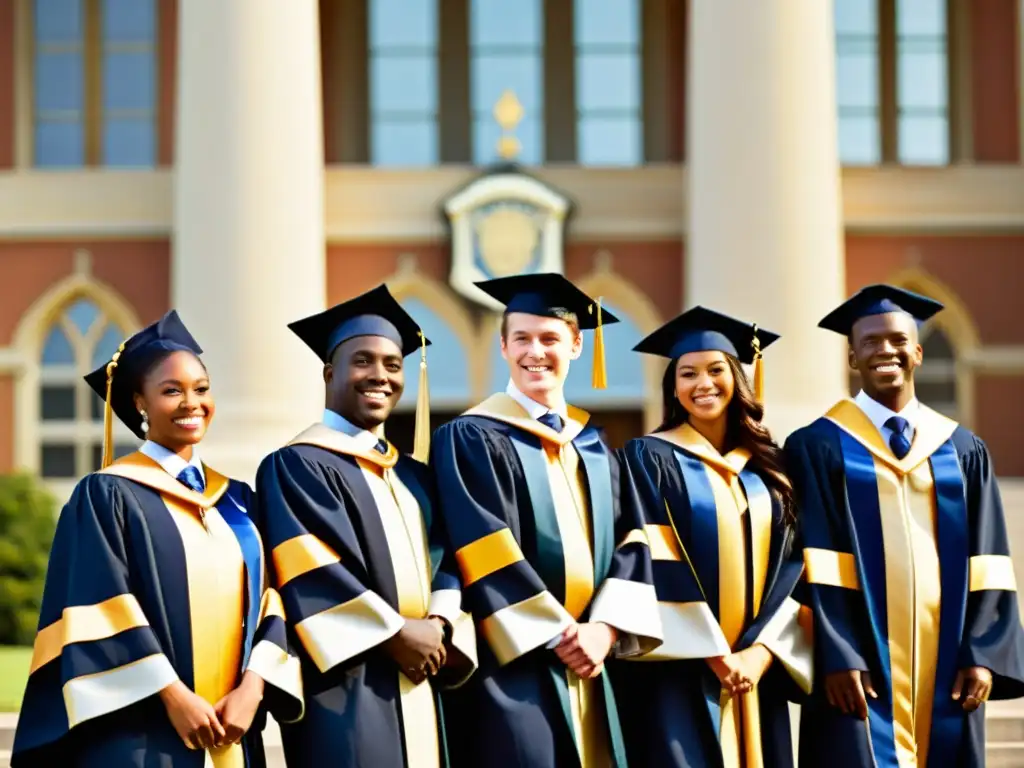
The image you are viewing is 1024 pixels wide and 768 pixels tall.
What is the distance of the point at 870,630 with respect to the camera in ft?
17.8

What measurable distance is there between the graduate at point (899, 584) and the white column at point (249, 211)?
735 cm

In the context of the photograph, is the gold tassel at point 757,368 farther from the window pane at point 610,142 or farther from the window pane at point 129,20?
the window pane at point 129,20

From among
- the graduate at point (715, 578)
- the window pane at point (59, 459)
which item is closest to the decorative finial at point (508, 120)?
the window pane at point (59, 459)

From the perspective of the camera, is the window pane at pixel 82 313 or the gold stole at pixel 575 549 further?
the window pane at pixel 82 313

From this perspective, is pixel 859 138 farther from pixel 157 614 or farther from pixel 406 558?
pixel 157 614

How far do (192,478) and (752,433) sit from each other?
2.04 metres

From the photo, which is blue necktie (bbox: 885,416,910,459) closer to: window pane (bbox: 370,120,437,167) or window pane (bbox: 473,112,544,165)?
window pane (bbox: 473,112,544,165)

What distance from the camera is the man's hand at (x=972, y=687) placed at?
536 centimetres

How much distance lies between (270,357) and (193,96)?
2.27 meters

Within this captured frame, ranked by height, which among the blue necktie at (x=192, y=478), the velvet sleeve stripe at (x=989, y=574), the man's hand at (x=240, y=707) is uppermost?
the blue necktie at (x=192, y=478)

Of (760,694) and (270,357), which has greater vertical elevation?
(270,357)

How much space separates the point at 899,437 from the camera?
5551 millimetres

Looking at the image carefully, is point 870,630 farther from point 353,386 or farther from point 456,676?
point 353,386

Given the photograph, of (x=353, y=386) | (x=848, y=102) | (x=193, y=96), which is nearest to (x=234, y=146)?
(x=193, y=96)
